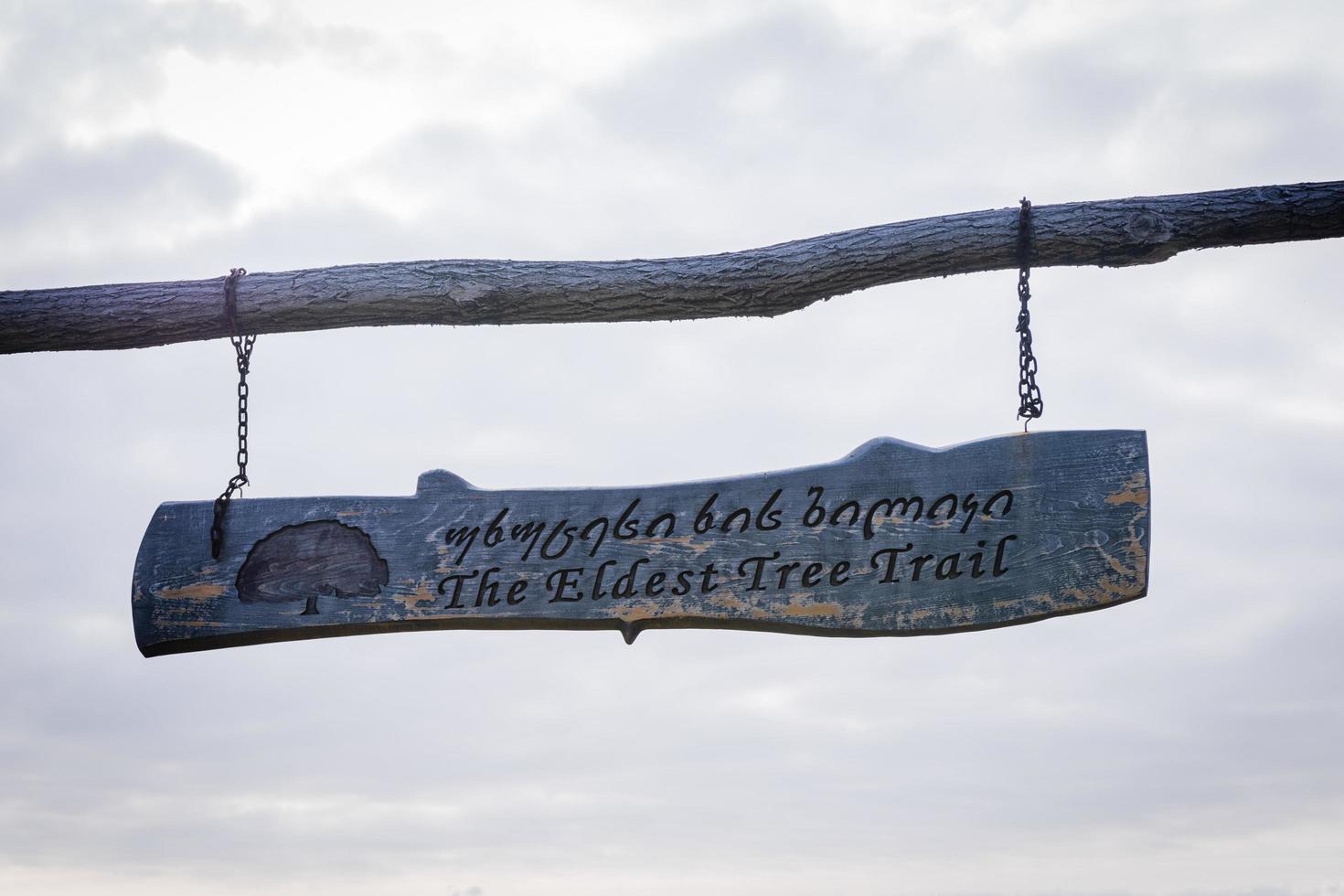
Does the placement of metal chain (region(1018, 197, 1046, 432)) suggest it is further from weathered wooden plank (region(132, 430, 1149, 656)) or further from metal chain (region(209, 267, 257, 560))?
metal chain (region(209, 267, 257, 560))

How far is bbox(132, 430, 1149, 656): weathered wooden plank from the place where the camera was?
4.01 m

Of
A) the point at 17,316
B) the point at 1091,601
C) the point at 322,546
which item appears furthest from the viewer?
the point at 17,316

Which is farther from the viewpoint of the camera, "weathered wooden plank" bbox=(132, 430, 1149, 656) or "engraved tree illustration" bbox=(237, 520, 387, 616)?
"engraved tree illustration" bbox=(237, 520, 387, 616)

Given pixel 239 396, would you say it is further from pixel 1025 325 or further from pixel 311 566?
pixel 1025 325

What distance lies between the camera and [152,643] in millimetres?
4277

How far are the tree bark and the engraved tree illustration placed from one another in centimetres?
70

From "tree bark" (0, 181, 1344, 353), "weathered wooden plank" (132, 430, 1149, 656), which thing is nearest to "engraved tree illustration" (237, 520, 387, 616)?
"weathered wooden plank" (132, 430, 1149, 656)

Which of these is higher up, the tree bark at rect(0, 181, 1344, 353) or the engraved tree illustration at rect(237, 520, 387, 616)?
the tree bark at rect(0, 181, 1344, 353)

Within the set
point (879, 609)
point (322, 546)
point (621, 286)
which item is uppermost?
point (621, 286)

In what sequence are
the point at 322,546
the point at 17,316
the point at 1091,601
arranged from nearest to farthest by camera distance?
the point at 1091,601, the point at 322,546, the point at 17,316

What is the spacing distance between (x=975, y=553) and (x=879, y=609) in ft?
1.00

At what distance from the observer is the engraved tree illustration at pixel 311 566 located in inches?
166

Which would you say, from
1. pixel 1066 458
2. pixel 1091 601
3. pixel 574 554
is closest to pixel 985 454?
pixel 1066 458

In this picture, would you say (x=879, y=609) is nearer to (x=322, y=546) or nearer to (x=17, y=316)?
(x=322, y=546)
